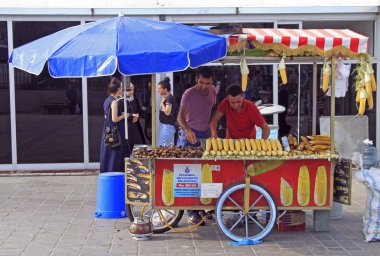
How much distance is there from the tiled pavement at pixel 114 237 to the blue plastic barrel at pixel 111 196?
150mm

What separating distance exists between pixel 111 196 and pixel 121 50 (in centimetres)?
239

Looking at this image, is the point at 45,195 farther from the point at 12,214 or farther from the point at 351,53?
the point at 351,53

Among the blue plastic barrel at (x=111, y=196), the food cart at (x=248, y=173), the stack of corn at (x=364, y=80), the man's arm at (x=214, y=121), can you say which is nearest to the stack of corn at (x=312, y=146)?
the food cart at (x=248, y=173)

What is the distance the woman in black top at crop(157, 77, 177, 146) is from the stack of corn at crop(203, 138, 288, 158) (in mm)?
3259

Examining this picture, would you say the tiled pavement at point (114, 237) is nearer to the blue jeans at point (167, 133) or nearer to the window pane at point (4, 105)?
the blue jeans at point (167, 133)

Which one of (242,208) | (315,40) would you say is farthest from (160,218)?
(315,40)

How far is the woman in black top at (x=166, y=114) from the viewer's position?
30.8 ft

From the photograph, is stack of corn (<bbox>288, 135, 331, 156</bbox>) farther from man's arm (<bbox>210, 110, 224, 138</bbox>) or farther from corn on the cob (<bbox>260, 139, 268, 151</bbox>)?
man's arm (<bbox>210, 110, 224, 138</bbox>)

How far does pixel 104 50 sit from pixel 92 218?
262 centimetres

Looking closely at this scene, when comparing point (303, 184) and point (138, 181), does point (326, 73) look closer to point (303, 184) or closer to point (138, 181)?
point (303, 184)

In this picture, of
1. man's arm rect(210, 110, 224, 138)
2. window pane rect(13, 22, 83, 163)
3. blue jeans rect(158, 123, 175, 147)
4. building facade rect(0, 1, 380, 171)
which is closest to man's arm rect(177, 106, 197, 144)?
man's arm rect(210, 110, 224, 138)

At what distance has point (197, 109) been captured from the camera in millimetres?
7461

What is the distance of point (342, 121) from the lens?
10.9m

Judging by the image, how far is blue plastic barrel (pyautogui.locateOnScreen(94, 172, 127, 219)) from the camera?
7.31 m
